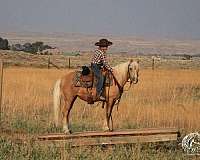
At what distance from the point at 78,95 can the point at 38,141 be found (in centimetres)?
249

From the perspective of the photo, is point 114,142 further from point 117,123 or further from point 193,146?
point 117,123

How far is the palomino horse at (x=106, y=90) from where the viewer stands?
11.2 metres

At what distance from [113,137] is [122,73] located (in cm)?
178

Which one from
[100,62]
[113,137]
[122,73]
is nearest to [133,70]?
[122,73]

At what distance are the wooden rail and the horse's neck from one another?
4.42 feet

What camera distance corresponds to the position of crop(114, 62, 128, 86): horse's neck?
446 inches

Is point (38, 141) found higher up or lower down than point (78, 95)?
lower down

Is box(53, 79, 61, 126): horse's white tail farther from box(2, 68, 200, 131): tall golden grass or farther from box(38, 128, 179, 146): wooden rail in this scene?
box(38, 128, 179, 146): wooden rail

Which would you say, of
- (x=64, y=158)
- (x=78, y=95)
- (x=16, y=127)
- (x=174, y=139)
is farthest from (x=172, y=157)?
(x=16, y=127)

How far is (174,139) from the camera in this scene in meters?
10.6

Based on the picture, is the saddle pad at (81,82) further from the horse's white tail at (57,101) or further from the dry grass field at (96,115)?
the dry grass field at (96,115)

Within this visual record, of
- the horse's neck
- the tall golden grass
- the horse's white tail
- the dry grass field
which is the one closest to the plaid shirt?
the horse's neck

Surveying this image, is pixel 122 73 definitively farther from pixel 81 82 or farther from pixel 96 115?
pixel 96 115

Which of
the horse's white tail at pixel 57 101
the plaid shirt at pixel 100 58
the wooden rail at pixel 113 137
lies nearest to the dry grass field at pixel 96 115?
the wooden rail at pixel 113 137
